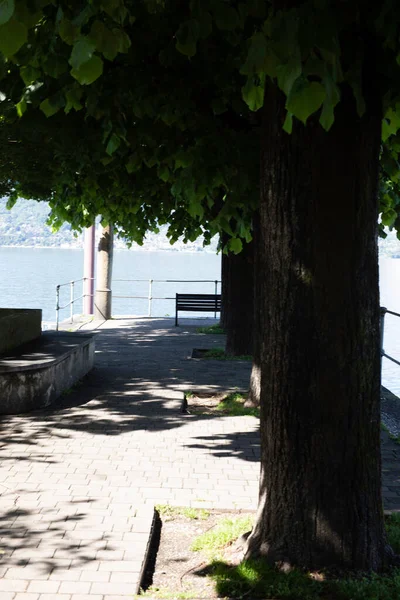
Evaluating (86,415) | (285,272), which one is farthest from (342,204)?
(86,415)

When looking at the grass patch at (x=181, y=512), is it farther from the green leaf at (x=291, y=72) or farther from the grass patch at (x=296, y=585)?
the green leaf at (x=291, y=72)

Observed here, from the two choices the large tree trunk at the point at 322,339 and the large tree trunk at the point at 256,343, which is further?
the large tree trunk at the point at 256,343

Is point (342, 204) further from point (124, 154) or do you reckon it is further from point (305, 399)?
point (124, 154)

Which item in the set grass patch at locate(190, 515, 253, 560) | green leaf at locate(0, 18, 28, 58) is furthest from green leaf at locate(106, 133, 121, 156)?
green leaf at locate(0, 18, 28, 58)

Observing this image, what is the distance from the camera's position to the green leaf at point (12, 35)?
9.12 feet

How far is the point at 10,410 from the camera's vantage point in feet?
30.5

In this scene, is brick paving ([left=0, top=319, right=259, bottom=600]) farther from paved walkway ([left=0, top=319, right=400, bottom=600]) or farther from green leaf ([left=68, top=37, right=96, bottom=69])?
green leaf ([left=68, top=37, right=96, bottom=69])

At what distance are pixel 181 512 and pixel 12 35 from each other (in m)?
4.04

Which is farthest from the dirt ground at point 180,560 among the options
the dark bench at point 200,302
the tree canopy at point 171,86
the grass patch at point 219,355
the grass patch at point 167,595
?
the dark bench at point 200,302

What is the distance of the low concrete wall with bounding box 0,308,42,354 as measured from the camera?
10.6 meters

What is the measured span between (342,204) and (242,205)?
3989 mm

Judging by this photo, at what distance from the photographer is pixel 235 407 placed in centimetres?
1004

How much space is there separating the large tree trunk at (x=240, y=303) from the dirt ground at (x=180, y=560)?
27.7ft

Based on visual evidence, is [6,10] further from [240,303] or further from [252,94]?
[240,303]
